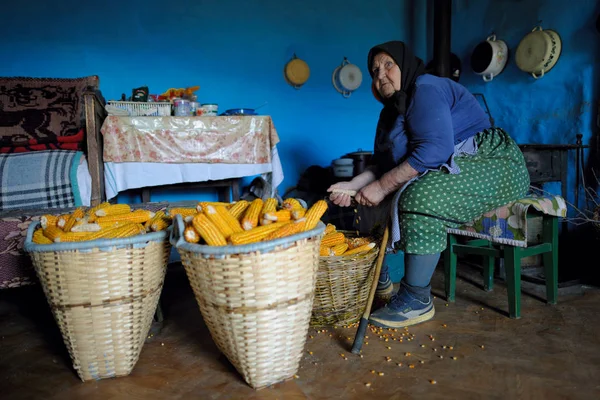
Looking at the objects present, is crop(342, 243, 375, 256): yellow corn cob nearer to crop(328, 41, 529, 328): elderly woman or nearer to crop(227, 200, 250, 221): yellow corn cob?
crop(328, 41, 529, 328): elderly woman

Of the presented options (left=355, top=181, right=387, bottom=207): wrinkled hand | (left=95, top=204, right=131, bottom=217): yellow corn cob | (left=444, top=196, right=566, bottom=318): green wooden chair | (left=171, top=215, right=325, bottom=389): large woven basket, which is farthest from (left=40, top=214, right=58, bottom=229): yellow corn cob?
(left=444, top=196, right=566, bottom=318): green wooden chair

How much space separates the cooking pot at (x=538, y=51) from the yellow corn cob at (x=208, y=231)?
3.69 metres

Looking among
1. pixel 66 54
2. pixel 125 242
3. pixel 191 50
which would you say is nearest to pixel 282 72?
pixel 191 50

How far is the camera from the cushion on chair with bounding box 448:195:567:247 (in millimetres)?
2189

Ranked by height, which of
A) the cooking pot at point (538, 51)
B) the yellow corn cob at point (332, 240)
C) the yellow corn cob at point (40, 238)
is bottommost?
the yellow corn cob at point (332, 240)

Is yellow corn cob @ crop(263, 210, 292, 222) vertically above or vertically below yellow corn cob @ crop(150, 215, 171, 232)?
above

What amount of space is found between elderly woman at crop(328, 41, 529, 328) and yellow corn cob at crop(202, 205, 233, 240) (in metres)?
0.94

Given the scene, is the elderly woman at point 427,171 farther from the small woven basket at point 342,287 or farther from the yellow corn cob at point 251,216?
the yellow corn cob at point 251,216

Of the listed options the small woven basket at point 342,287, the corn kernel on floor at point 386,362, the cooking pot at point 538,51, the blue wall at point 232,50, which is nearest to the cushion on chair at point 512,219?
the corn kernel on floor at point 386,362

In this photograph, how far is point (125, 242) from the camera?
5.14ft

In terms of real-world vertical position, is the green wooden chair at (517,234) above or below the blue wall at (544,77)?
below

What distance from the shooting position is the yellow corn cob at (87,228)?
166 centimetres

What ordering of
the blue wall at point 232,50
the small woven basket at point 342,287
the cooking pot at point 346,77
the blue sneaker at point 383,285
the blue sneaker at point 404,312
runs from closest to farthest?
the small woven basket at point 342,287 → the blue sneaker at point 404,312 → the blue sneaker at point 383,285 → the blue wall at point 232,50 → the cooking pot at point 346,77

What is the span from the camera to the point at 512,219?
2.22 m
